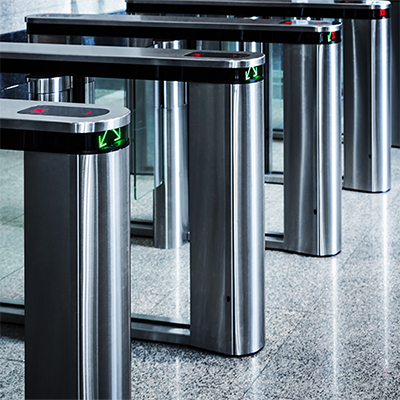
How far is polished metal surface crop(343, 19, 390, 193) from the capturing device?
13.5 ft

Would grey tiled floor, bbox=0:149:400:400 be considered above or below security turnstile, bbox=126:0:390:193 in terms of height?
below

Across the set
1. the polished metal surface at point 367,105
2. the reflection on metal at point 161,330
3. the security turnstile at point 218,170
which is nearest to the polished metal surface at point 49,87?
the security turnstile at point 218,170

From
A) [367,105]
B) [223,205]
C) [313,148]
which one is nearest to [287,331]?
[223,205]

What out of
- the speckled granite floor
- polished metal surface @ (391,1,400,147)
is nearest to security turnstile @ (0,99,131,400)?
the speckled granite floor

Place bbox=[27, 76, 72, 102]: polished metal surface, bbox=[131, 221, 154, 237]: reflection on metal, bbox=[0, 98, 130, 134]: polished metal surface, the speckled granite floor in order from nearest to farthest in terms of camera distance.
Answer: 1. bbox=[0, 98, 130, 134]: polished metal surface
2. the speckled granite floor
3. bbox=[27, 76, 72, 102]: polished metal surface
4. bbox=[131, 221, 154, 237]: reflection on metal

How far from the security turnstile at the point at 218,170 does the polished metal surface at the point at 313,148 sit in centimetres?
95

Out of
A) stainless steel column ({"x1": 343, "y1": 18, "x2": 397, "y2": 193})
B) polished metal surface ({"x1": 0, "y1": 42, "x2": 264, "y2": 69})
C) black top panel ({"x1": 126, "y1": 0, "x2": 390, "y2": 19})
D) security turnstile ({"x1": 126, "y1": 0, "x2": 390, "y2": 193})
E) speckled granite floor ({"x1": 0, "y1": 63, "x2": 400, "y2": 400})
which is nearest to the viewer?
speckled granite floor ({"x1": 0, "y1": 63, "x2": 400, "y2": 400})

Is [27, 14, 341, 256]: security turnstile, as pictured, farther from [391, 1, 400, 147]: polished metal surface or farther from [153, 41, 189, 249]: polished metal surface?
[391, 1, 400, 147]: polished metal surface

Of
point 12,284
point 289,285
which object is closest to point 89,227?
point 12,284

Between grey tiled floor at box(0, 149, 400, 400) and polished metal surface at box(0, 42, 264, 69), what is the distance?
643mm

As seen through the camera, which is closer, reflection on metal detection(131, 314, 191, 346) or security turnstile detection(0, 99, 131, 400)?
security turnstile detection(0, 99, 131, 400)

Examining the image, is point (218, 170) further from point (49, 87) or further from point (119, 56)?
point (49, 87)

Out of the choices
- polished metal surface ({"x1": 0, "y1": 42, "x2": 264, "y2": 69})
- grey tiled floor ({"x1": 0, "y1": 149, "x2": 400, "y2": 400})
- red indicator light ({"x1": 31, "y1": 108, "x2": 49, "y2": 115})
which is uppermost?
polished metal surface ({"x1": 0, "y1": 42, "x2": 264, "y2": 69})

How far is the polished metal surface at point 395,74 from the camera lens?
198 inches
